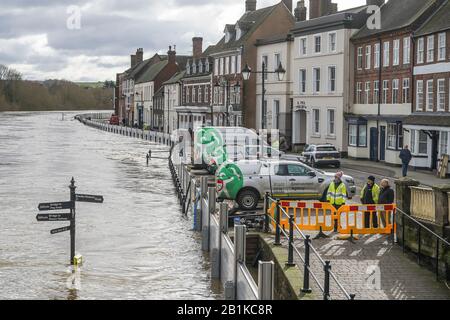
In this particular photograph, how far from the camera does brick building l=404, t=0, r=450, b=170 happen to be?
3938 centimetres

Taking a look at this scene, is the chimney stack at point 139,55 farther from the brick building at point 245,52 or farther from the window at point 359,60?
the window at point 359,60

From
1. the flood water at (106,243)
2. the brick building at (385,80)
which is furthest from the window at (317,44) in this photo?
the flood water at (106,243)

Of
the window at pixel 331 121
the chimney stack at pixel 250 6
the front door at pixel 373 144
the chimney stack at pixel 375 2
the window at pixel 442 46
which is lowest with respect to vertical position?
the front door at pixel 373 144

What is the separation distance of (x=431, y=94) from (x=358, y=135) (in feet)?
29.3

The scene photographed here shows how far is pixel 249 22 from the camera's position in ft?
234

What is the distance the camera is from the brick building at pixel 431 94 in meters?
39.4

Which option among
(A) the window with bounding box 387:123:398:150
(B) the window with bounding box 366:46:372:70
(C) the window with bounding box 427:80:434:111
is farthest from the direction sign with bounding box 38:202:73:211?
(B) the window with bounding box 366:46:372:70

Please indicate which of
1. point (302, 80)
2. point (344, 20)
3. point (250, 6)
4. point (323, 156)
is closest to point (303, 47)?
point (302, 80)

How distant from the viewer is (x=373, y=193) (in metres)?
20.6

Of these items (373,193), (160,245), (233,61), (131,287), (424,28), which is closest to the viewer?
(131,287)

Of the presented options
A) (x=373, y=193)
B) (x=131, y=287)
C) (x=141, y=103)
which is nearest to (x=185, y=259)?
(x=131, y=287)

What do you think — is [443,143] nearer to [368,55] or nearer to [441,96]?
[441,96]

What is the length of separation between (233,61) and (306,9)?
10.5 m
